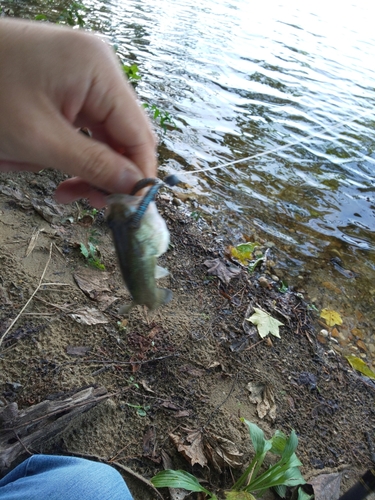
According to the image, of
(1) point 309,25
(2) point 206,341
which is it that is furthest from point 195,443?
(1) point 309,25

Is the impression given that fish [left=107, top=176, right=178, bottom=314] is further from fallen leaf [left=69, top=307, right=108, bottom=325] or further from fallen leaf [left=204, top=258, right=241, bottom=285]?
fallen leaf [left=204, top=258, right=241, bottom=285]

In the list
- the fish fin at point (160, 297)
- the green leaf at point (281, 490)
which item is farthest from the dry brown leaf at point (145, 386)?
the green leaf at point (281, 490)

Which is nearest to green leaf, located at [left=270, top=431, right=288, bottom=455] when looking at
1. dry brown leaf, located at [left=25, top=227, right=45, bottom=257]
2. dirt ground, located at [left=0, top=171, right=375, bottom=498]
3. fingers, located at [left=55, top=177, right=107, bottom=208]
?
dirt ground, located at [left=0, top=171, right=375, bottom=498]

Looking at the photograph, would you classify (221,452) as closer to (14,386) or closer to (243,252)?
(14,386)

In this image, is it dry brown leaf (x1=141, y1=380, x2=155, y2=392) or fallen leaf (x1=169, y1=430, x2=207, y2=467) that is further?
Result: dry brown leaf (x1=141, y1=380, x2=155, y2=392)

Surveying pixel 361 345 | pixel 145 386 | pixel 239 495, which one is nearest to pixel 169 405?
pixel 145 386

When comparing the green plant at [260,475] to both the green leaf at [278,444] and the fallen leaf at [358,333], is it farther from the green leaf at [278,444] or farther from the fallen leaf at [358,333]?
the fallen leaf at [358,333]
